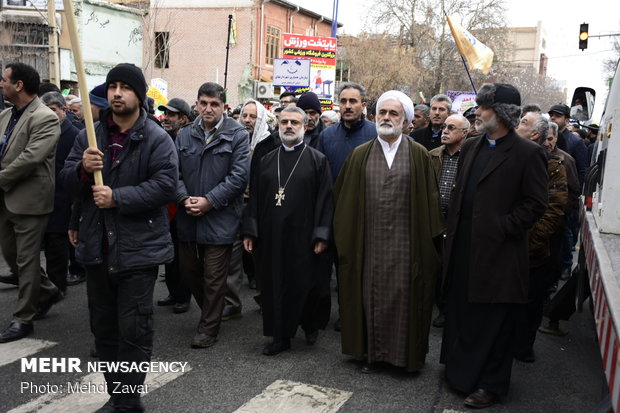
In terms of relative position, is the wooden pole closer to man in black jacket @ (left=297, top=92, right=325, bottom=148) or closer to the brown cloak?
the brown cloak

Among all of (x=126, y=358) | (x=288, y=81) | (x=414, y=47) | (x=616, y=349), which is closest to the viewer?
(x=616, y=349)

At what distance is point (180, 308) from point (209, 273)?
1167 millimetres

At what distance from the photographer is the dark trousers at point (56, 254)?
245 inches

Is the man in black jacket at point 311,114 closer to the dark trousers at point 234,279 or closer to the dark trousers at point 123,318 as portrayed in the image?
the dark trousers at point 234,279

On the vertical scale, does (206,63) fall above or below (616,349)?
above

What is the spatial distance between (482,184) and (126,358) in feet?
8.22

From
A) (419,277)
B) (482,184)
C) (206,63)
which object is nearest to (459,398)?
(419,277)

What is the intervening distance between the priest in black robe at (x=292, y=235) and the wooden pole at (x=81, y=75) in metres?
1.83

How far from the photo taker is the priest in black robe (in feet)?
16.9

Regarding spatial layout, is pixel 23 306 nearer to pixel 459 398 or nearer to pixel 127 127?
pixel 127 127

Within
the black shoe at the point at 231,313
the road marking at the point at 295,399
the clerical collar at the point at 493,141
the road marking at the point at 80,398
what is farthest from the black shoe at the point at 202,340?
the clerical collar at the point at 493,141

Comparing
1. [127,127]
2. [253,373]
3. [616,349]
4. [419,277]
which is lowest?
[253,373]

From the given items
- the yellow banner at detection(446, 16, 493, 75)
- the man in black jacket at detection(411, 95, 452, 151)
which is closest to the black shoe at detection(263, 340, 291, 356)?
the man in black jacket at detection(411, 95, 452, 151)

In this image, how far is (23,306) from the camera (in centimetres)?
534
